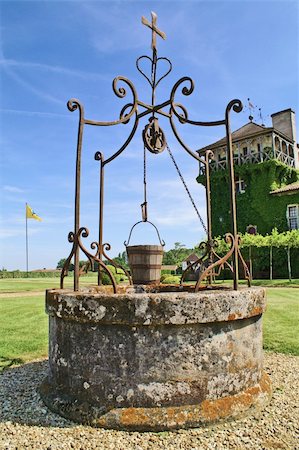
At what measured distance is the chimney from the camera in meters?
33.0

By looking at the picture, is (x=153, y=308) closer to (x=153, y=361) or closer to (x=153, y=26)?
(x=153, y=361)

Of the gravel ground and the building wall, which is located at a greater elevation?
the building wall

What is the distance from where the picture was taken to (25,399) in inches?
137

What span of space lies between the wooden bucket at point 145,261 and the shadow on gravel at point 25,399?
1.81 meters

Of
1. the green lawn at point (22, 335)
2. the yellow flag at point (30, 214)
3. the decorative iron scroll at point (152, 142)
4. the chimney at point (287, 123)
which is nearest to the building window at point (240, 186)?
the chimney at point (287, 123)

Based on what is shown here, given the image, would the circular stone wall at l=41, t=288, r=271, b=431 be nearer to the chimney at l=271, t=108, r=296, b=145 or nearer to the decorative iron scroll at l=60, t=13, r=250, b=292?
the decorative iron scroll at l=60, t=13, r=250, b=292

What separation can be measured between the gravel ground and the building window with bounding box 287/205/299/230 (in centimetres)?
2698

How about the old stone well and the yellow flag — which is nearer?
the old stone well

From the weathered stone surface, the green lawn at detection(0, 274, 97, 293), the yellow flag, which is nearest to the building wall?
the green lawn at detection(0, 274, 97, 293)

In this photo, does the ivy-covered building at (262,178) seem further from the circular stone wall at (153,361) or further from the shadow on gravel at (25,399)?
the circular stone wall at (153,361)

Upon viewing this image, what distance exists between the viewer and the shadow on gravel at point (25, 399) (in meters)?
2.98

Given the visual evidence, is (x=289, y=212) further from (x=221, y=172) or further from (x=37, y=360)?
(x=37, y=360)

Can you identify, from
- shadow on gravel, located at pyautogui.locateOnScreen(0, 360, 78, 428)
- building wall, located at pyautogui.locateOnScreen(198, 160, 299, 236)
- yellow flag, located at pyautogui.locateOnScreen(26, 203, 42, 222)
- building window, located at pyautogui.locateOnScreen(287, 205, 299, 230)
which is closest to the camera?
shadow on gravel, located at pyautogui.locateOnScreen(0, 360, 78, 428)

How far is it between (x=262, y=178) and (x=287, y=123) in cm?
721
